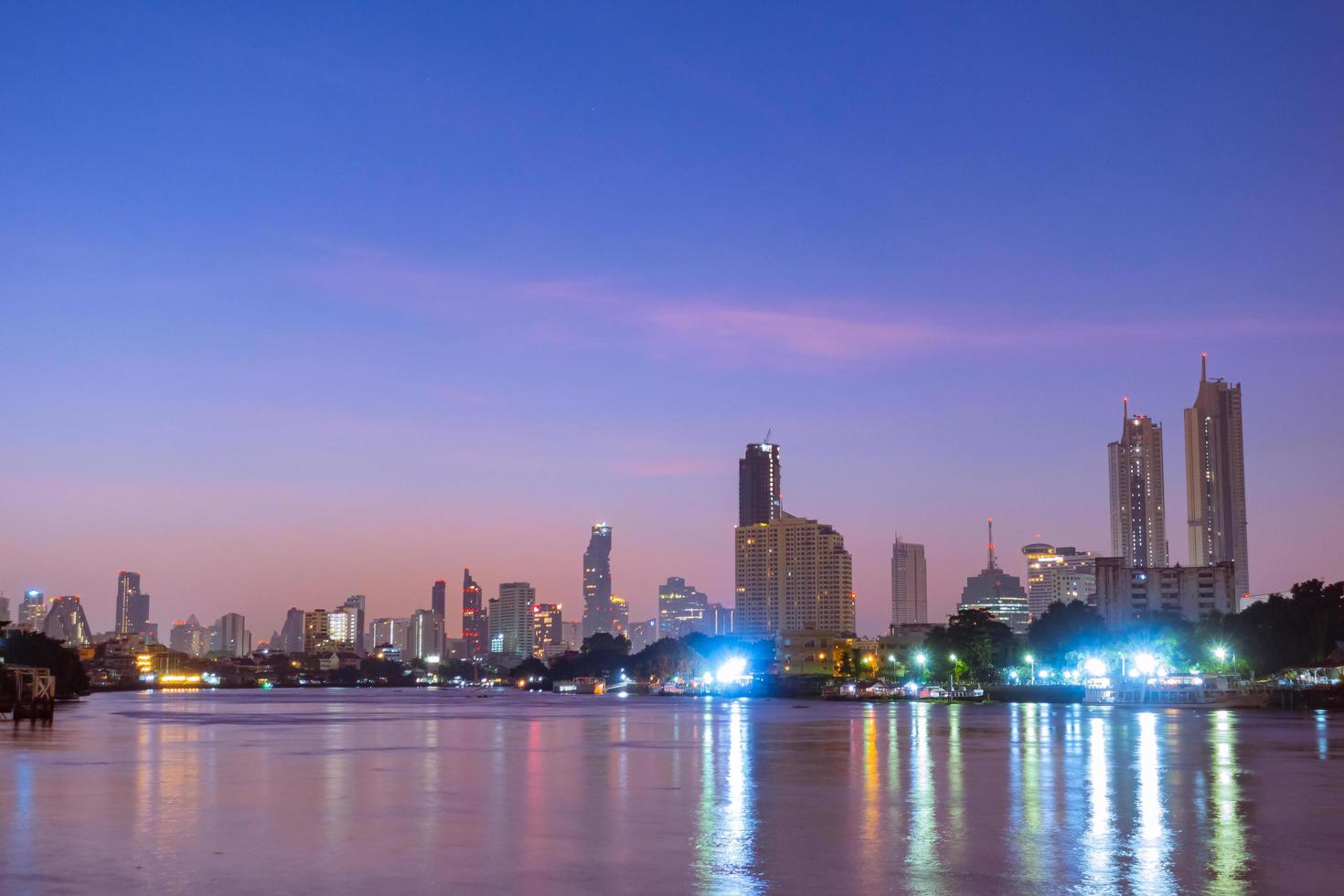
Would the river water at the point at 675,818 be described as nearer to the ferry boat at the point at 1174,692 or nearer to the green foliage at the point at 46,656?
the ferry boat at the point at 1174,692

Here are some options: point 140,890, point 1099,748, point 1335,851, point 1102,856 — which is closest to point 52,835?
point 140,890

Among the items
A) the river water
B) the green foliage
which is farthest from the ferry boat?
the green foliage

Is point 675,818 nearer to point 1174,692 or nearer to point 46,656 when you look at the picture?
point 1174,692

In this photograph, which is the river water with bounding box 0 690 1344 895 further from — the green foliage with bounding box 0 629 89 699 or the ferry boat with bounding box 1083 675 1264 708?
the green foliage with bounding box 0 629 89 699

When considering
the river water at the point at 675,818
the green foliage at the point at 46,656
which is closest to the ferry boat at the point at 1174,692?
the river water at the point at 675,818

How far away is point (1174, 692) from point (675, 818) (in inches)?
5688

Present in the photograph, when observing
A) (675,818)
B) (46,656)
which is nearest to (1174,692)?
(46,656)

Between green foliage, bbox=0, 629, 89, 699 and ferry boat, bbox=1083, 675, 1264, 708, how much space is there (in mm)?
127402

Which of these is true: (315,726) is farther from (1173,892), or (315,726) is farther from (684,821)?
(1173,892)

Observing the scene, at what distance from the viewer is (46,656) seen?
164 m

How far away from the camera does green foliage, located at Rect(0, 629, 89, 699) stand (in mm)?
162000

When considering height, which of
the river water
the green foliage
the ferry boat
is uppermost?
the river water

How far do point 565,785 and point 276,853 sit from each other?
1573 cm

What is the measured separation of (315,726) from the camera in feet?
292
